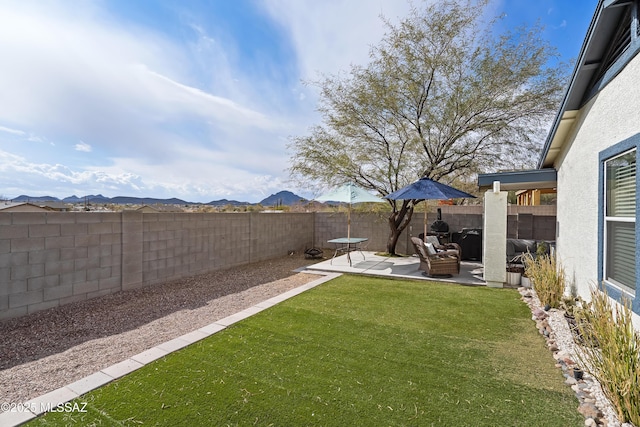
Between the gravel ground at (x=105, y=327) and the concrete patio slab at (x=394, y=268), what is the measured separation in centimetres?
184

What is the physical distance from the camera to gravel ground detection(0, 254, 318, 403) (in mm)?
3537

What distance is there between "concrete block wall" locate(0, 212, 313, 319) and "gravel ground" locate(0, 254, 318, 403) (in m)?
0.28

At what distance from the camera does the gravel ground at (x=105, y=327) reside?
3.54 metres

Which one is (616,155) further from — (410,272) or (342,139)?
(342,139)

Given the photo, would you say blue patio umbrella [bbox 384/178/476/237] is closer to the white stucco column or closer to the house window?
the white stucco column

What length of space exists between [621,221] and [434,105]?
7.72 m

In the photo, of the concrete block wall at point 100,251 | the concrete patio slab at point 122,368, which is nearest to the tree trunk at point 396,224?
the concrete block wall at point 100,251

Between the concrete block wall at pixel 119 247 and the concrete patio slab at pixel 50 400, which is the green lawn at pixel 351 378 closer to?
the concrete patio slab at pixel 50 400

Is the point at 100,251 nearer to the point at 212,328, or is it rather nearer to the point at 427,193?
the point at 212,328

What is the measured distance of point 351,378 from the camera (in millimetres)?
3287

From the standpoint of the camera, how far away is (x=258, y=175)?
2062 centimetres

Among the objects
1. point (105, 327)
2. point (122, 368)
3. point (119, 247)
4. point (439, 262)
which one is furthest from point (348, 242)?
point (122, 368)

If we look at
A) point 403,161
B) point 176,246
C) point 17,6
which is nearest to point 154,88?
point 17,6

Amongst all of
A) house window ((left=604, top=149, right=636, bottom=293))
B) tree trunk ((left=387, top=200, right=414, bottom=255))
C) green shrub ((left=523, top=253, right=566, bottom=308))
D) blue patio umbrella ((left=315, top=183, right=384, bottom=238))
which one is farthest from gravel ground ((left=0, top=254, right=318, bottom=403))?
house window ((left=604, top=149, right=636, bottom=293))
